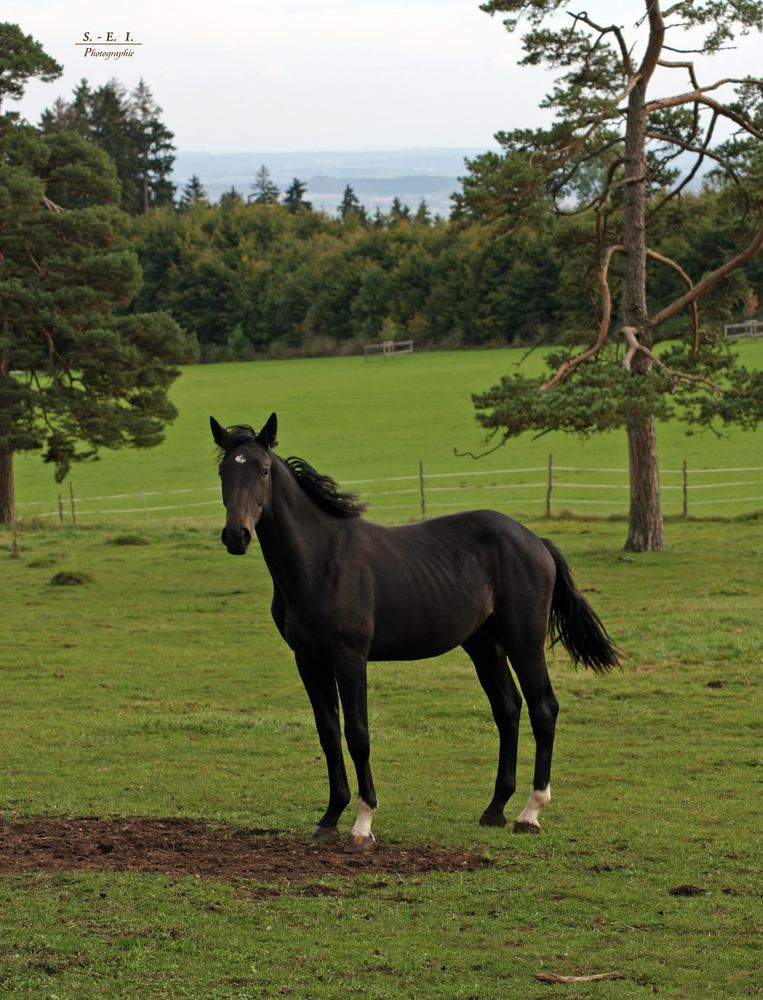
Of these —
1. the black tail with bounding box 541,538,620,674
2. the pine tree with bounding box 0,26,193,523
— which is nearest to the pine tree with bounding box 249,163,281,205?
the pine tree with bounding box 0,26,193,523

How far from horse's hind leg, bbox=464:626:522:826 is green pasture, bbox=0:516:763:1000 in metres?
0.30

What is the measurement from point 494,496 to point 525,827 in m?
29.2

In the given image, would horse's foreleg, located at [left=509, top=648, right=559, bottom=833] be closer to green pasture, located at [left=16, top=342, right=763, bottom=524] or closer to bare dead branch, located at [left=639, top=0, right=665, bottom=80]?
bare dead branch, located at [left=639, top=0, right=665, bottom=80]

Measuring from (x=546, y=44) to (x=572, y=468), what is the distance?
61.7ft

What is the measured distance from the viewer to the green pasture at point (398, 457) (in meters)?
36.2

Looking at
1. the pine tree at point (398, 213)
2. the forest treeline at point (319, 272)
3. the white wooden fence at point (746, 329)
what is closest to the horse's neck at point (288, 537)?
the forest treeline at point (319, 272)

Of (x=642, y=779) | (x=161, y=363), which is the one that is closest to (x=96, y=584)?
(x=161, y=363)

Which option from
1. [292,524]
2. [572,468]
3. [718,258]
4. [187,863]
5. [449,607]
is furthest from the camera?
[718,258]

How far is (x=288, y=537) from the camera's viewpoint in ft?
25.1

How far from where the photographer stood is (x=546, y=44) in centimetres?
2330

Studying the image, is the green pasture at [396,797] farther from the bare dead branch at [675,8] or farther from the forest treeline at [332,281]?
the forest treeline at [332,281]

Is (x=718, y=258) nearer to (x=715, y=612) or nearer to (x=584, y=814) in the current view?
(x=715, y=612)

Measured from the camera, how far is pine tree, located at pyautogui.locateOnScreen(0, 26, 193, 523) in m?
28.5

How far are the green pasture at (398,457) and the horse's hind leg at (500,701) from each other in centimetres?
2134
